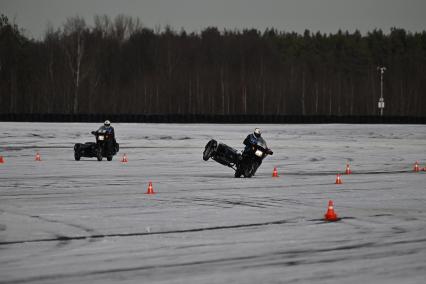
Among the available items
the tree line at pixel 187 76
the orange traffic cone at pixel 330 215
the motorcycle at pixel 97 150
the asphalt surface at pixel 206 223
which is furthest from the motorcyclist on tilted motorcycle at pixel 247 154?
the tree line at pixel 187 76

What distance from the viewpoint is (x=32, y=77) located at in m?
124

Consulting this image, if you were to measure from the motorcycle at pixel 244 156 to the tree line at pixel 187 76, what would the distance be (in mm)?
79529

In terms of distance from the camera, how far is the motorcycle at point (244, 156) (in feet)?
84.7

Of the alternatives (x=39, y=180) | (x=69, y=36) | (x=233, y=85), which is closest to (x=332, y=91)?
(x=233, y=85)

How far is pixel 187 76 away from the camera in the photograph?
13462 centimetres

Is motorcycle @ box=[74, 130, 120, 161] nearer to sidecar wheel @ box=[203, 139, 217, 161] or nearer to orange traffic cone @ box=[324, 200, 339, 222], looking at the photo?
sidecar wheel @ box=[203, 139, 217, 161]

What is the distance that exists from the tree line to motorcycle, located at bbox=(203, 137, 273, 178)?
79529 millimetres

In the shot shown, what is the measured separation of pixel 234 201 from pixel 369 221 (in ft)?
13.2

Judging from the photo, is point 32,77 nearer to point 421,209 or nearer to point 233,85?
point 233,85

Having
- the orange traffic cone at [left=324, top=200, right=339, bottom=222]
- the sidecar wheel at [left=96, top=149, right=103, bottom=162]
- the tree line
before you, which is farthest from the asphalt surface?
the tree line

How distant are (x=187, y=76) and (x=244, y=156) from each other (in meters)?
109

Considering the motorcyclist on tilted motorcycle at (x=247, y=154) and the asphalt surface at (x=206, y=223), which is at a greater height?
the motorcyclist on tilted motorcycle at (x=247, y=154)

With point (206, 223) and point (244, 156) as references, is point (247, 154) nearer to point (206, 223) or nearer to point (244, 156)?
point (244, 156)

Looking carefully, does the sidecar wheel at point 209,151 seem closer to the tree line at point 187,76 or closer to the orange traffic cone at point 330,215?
the orange traffic cone at point 330,215
